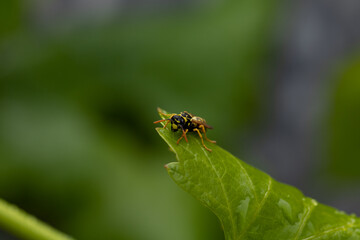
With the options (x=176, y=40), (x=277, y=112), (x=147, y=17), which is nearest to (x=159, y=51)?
(x=176, y=40)

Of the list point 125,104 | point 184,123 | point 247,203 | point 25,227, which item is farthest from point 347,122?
point 25,227

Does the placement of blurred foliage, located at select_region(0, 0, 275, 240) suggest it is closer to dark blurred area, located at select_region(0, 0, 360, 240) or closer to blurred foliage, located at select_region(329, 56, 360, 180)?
dark blurred area, located at select_region(0, 0, 360, 240)

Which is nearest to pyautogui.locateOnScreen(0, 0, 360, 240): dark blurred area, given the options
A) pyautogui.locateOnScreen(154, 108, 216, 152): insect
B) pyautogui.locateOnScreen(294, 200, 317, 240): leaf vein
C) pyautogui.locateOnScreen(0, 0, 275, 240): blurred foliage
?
pyautogui.locateOnScreen(0, 0, 275, 240): blurred foliage

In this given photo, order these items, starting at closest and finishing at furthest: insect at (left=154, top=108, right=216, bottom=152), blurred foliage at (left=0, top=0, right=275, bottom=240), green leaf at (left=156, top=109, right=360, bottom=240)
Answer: green leaf at (left=156, top=109, right=360, bottom=240) → insect at (left=154, top=108, right=216, bottom=152) → blurred foliage at (left=0, top=0, right=275, bottom=240)

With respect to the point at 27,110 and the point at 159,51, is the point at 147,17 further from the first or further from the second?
the point at 27,110

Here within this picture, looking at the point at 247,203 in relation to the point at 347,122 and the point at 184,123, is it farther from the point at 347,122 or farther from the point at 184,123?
the point at 347,122

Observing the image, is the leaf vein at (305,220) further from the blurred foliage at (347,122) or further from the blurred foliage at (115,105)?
the blurred foliage at (347,122)
